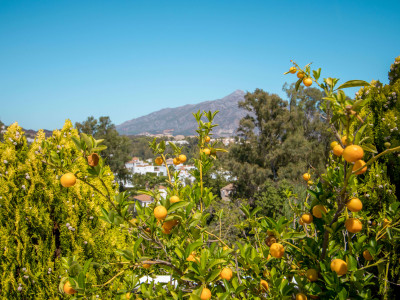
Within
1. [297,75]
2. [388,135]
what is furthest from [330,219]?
[388,135]

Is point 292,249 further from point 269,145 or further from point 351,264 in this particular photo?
point 269,145

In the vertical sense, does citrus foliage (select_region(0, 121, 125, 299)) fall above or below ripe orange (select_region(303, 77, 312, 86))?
below

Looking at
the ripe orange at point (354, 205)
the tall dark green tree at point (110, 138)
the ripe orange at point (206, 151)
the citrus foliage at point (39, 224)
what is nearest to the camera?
the ripe orange at point (354, 205)

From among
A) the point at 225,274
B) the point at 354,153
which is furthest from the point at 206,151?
the point at 354,153

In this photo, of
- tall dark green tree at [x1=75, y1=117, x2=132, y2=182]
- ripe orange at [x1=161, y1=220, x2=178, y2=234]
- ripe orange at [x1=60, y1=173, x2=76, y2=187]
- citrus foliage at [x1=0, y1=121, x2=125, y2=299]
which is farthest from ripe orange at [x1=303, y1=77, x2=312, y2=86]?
tall dark green tree at [x1=75, y1=117, x2=132, y2=182]

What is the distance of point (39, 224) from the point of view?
2.81 metres

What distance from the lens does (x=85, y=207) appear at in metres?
2.95

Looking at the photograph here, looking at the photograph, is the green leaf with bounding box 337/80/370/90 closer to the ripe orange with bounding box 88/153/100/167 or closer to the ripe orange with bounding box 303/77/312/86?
the ripe orange with bounding box 303/77/312/86

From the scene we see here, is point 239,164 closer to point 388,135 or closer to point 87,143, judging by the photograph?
point 388,135

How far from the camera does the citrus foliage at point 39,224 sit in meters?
2.72

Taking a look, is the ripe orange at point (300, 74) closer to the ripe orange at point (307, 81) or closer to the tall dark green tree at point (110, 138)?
the ripe orange at point (307, 81)

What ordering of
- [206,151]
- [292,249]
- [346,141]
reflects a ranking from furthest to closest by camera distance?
[206,151]
[292,249]
[346,141]

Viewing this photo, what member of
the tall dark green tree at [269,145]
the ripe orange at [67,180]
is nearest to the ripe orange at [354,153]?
the ripe orange at [67,180]

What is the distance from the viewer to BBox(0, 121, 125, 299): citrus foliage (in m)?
2.72
